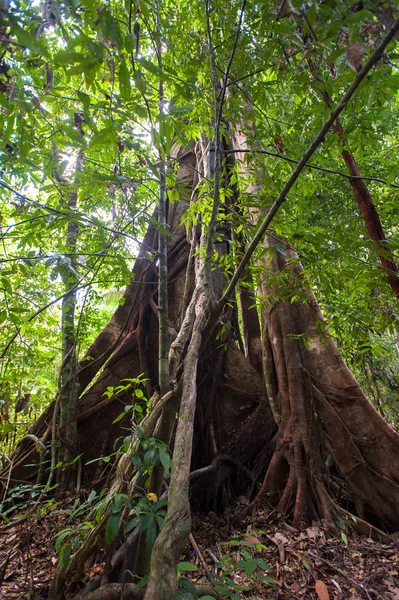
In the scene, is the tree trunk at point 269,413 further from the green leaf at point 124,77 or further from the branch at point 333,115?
the green leaf at point 124,77

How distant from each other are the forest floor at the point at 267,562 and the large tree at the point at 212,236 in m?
0.23

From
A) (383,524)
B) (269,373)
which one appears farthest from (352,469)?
(269,373)

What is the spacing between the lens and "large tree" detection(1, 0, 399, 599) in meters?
1.36

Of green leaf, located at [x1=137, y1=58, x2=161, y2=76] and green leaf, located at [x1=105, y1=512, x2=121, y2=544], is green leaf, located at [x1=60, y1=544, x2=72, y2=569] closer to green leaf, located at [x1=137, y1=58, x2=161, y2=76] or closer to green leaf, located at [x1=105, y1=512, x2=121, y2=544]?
green leaf, located at [x1=105, y1=512, x2=121, y2=544]

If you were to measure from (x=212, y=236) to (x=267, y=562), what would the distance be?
214cm

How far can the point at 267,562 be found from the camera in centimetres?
222

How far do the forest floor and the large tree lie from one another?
227mm

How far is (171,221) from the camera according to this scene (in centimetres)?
554

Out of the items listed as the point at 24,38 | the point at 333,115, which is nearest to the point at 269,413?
the point at 333,115

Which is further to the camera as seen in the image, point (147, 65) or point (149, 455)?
point (149, 455)

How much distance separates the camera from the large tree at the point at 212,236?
1.36 metres

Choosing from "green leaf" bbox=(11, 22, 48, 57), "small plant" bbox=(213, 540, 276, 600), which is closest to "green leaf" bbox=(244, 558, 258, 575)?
"small plant" bbox=(213, 540, 276, 600)

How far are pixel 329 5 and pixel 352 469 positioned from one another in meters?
3.10

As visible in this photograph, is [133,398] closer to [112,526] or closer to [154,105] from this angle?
[112,526]
